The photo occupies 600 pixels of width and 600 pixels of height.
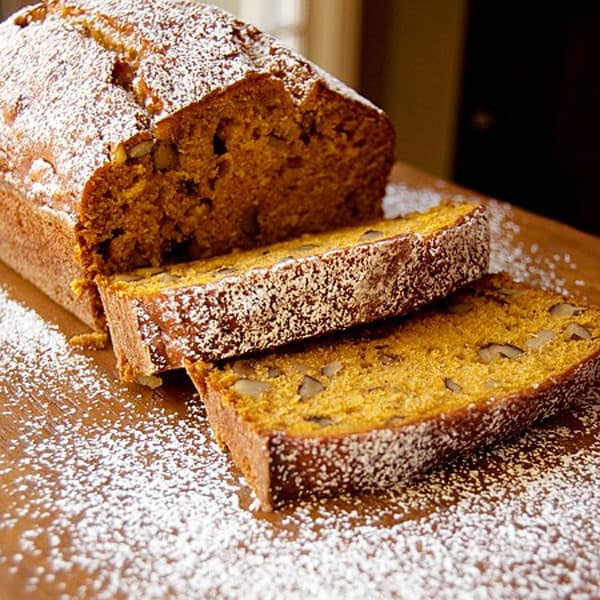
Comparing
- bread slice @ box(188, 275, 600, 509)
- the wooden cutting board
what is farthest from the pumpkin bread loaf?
bread slice @ box(188, 275, 600, 509)

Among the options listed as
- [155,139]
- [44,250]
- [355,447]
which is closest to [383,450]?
[355,447]

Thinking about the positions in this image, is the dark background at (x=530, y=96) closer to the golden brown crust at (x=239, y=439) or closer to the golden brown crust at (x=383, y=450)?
the golden brown crust at (x=383, y=450)

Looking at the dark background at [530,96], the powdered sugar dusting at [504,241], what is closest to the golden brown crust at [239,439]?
the powdered sugar dusting at [504,241]

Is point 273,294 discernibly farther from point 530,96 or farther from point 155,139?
point 530,96

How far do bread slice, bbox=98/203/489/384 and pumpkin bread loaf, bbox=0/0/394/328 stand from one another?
0.17 m

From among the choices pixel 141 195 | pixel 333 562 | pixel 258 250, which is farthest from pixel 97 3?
pixel 333 562

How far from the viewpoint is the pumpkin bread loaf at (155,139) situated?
242 centimetres

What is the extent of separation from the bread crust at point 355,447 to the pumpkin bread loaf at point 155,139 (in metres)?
0.57

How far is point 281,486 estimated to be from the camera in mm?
1917

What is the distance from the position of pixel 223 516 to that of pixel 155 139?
103cm

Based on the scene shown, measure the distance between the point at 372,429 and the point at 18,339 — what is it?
1.17m

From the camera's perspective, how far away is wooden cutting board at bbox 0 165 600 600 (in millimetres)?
1741

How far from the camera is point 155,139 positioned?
2.42 m

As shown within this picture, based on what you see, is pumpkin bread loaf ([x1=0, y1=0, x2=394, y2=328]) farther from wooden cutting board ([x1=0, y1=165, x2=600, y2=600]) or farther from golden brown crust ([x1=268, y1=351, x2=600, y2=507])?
golden brown crust ([x1=268, y1=351, x2=600, y2=507])
